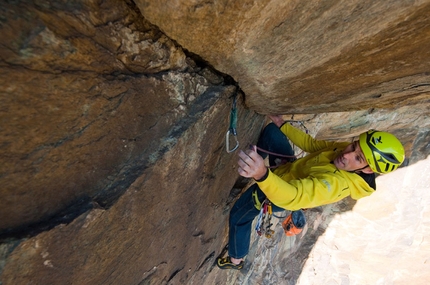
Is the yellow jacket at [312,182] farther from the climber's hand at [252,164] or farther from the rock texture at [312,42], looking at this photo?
the rock texture at [312,42]

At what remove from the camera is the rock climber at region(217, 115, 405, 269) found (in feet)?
7.00

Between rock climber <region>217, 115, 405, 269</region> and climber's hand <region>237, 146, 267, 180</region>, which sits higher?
climber's hand <region>237, 146, 267, 180</region>

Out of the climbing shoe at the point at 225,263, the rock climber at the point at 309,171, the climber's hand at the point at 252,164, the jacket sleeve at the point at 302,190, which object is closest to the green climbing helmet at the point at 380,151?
the rock climber at the point at 309,171

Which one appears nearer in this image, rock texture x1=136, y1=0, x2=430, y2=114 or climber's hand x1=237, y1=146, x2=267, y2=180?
rock texture x1=136, y1=0, x2=430, y2=114

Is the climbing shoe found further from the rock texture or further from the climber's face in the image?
the rock texture

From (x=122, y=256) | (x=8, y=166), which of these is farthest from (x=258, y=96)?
(x=8, y=166)

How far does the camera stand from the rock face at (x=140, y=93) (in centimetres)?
130

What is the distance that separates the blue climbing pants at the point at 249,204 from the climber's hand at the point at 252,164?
3.68ft

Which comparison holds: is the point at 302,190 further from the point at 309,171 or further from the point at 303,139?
the point at 303,139

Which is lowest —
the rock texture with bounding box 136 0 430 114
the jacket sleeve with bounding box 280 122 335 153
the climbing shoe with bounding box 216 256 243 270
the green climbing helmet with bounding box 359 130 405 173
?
the climbing shoe with bounding box 216 256 243 270

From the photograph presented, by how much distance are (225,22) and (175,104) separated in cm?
66

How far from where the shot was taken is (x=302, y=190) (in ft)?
7.43

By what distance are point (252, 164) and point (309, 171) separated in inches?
37.2

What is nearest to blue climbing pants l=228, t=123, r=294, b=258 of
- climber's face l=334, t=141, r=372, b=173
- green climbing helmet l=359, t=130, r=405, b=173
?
climber's face l=334, t=141, r=372, b=173
